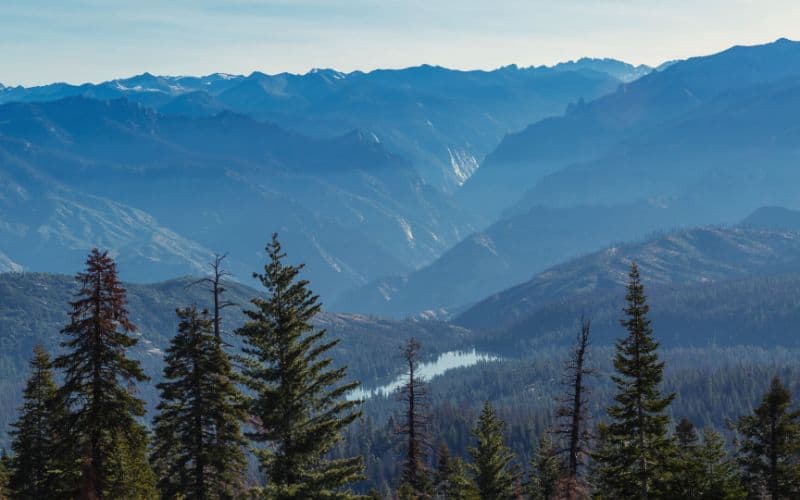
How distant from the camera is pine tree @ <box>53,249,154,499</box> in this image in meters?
44.2

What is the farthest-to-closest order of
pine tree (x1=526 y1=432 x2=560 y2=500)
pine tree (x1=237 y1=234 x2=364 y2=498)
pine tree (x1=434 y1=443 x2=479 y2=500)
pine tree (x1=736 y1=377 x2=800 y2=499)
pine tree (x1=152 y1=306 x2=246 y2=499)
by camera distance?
1. pine tree (x1=526 y1=432 x2=560 y2=500)
2. pine tree (x1=434 y1=443 x2=479 y2=500)
3. pine tree (x1=736 y1=377 x2=800 y2=499)
4. pine tree (x1=152 y1=306 x2=246 y2=499)
5. pine tree (x1=237 y1=234 x2=364 y2=498)

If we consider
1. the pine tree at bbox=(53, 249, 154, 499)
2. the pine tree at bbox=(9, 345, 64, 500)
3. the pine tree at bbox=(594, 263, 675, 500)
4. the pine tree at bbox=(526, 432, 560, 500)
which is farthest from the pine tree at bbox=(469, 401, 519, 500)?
the pine tree at bbox=(53, 249, 154, 499)

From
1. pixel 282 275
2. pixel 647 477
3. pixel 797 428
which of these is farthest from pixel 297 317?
pixel 797 428

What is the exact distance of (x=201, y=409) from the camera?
1811 inches

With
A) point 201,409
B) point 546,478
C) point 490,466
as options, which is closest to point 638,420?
point 201,409

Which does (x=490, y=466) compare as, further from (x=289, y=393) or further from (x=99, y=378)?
(x=99, y=378)

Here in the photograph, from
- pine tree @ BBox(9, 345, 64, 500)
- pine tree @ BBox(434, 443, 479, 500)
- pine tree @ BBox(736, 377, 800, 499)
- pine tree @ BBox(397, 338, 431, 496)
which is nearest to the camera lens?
pine tree @ BBox(736, 377, 800, 499)

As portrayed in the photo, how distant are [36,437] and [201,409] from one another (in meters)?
18.3

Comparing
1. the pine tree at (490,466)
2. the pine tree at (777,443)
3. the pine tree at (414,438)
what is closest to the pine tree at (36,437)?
the pine tree at (414,438)

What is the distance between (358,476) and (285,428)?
431 centimetres

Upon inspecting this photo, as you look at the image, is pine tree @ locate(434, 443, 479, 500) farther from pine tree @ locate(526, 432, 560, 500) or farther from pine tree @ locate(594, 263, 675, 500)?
pine tree @ locate(594, 263, 675, 500)

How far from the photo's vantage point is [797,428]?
5150cm

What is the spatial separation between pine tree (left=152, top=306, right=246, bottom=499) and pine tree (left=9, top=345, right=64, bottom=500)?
971cm

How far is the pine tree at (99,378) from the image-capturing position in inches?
1740
